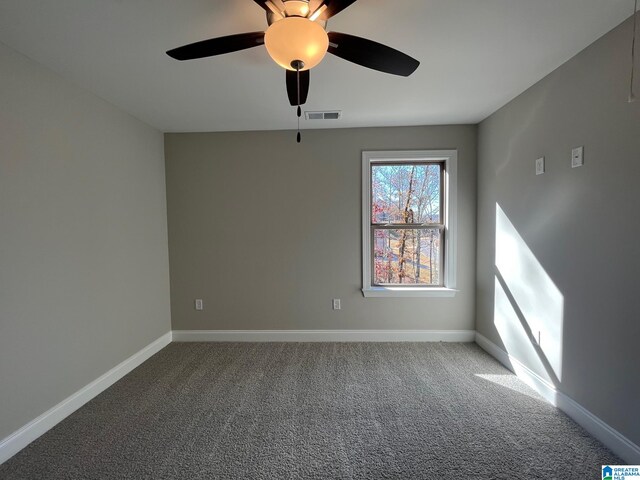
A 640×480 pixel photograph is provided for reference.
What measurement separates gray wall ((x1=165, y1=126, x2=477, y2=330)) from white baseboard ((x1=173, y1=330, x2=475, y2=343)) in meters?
0.07

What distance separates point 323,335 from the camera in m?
3.14

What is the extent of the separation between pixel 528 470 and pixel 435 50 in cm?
248

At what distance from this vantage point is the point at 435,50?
171cm

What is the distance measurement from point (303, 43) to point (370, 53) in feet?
1.28

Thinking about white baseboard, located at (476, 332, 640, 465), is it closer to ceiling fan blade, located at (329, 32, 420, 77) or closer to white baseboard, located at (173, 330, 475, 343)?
white baseboard, located at (173, 330, 475, 343)

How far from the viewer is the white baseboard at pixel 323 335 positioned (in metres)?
3.08

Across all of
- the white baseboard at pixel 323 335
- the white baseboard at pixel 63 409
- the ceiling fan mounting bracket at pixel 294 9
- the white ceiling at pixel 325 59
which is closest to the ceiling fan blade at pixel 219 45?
the ceiling fan mounting bracket at pixel 294 9

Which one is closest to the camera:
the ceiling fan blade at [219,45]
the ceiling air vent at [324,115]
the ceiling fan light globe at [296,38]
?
the ceiling fan light globe at [296,38]

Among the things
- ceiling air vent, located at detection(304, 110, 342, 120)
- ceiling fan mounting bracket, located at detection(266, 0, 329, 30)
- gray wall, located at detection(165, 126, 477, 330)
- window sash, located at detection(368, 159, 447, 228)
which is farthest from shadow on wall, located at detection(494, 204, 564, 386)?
ceiling fan mounting bracket, located at detection(266, 0, 329, 30)

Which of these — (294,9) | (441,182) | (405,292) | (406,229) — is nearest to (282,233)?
(406,229)

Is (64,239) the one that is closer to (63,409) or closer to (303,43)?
(63,409)

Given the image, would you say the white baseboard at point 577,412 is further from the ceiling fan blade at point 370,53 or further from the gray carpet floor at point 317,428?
the ceiling fan blade at point 370,53

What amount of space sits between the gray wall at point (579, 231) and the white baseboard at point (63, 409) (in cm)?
351

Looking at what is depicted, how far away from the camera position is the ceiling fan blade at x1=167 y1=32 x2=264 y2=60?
1.24 meters
